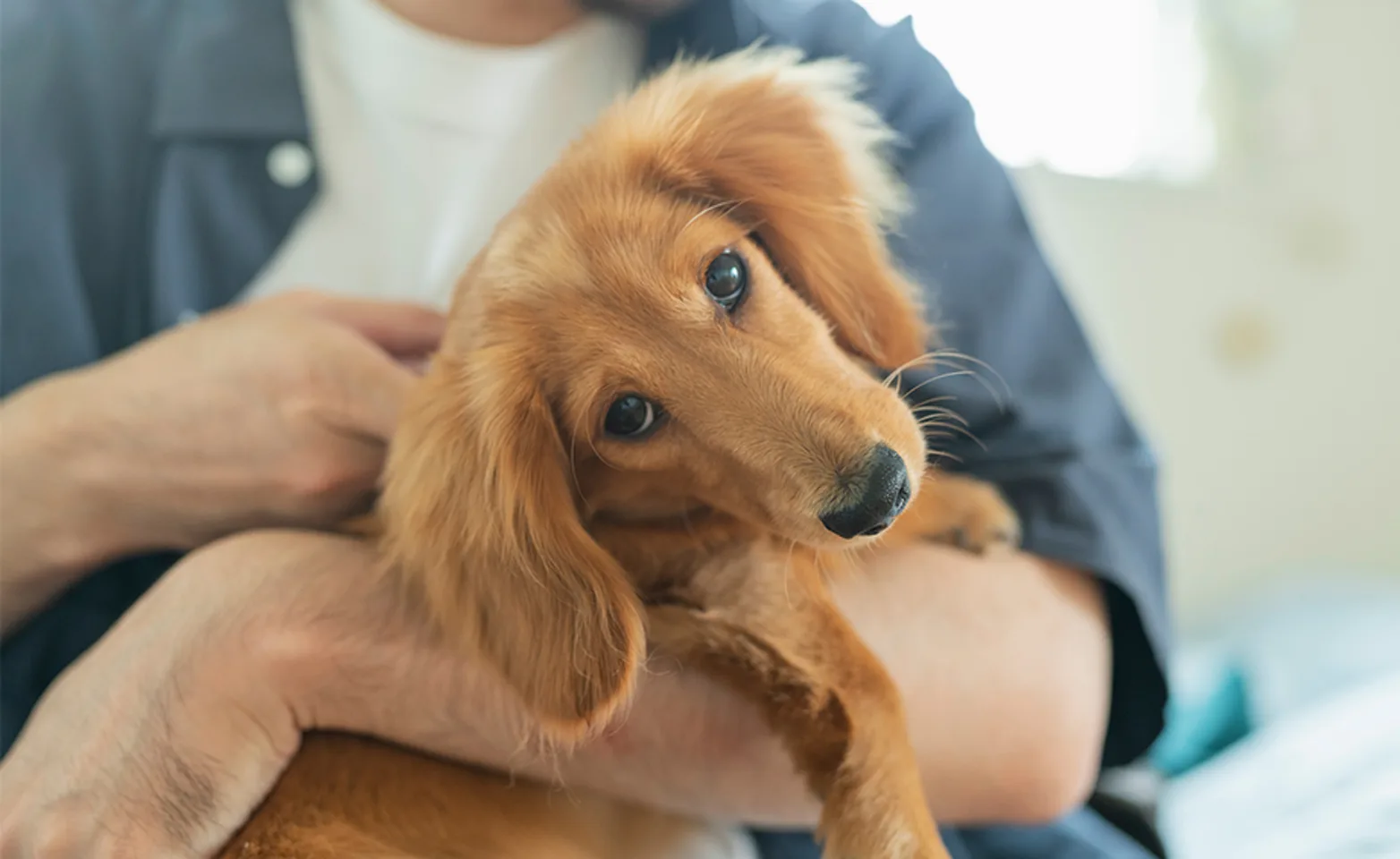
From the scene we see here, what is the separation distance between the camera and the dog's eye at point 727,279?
56 centimetres

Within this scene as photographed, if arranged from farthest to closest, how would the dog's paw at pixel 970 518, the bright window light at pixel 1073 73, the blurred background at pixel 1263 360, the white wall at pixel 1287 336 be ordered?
the white wall at pixel 1287 336, the blurred background at pixel 1263 360, the dog's paw at pixel 970 518, the bright window light at pixel 1073 73

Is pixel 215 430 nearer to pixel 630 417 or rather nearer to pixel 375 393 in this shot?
pixel 375 393

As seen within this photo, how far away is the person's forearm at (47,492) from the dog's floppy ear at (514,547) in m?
0.33

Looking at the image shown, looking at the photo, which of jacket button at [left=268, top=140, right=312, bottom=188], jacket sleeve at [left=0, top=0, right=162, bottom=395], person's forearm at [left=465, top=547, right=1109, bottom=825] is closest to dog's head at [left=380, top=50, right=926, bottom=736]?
person's forearm at [left=465, top=547, right=1109, bottom=825]

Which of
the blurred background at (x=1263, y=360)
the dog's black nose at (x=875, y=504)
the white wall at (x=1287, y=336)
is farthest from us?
the white wall at (x=1287, y=336)

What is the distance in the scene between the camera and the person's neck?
2.02ft

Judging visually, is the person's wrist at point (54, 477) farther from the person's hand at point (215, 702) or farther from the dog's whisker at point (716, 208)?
the dog's whisker at point (716, 208)

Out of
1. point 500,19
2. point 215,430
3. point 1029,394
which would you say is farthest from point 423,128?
point 1029,394

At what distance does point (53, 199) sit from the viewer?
884 mm

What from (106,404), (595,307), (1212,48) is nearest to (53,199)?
(106,404)

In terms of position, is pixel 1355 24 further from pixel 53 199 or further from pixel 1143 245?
pixel 53 199

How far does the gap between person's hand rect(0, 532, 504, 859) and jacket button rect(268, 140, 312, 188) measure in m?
0.28

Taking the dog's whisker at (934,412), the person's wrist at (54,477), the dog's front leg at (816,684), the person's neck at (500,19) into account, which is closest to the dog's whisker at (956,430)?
the dog's whisker at (934,412)

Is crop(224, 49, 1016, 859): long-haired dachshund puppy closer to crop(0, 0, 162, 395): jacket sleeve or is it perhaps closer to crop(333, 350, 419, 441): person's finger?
crop(333, 350, 419, 441): person's finger
